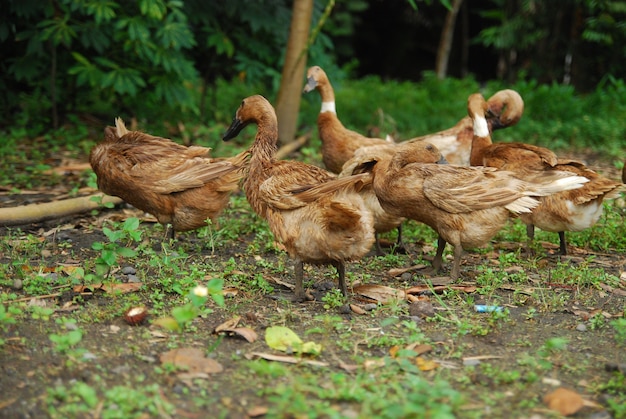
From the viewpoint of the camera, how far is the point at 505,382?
426cm

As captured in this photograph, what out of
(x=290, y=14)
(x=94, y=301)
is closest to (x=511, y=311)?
(x=94, y=301)

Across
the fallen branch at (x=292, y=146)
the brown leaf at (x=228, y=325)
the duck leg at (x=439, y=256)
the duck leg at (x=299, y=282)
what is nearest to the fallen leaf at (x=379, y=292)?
the duck leg at (x=299, y=282)

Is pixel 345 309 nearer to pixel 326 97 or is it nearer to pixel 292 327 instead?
pixel 292 327

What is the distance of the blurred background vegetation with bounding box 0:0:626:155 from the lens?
9.19m

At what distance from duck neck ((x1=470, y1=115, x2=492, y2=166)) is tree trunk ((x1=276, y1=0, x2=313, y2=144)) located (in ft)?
8.43

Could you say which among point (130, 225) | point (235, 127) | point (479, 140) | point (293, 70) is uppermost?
point (293, 70)

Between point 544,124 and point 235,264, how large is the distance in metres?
7.72

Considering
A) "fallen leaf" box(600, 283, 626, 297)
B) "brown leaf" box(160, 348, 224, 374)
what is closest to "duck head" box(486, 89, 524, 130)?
"fallen leaf" box(600, 283, 626, 297)

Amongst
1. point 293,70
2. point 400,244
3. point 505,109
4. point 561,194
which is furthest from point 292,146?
point 561,194

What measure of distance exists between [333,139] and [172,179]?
2.68m

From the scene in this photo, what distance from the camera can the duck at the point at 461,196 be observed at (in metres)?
5.96

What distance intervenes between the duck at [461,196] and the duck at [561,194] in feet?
1.34

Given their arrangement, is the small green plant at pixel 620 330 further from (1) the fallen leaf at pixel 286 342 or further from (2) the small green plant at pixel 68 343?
(2) the small green plant at pixel 68 343

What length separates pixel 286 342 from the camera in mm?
4637
